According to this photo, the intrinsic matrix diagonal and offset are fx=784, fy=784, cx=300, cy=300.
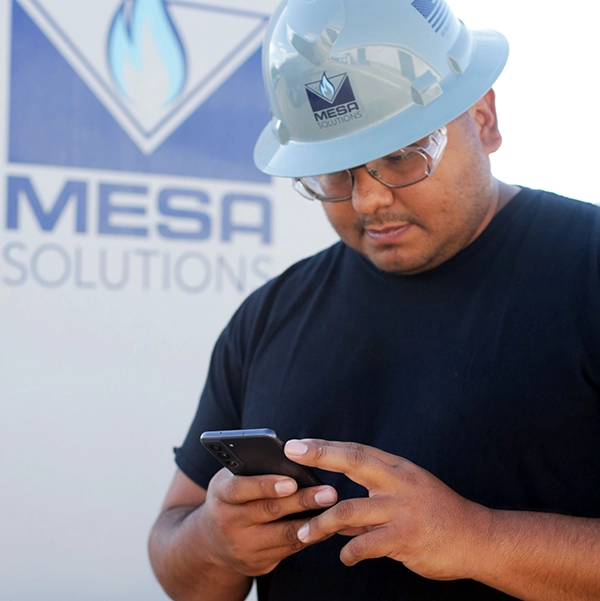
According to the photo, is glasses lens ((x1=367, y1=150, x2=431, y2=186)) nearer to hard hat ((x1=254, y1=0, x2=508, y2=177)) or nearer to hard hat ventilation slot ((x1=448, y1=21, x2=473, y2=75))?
hard hat ((x1=254, y1=0, x2=508, y2=177))

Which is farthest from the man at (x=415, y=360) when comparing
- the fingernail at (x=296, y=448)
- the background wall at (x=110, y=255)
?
the background wall at (x=110, y=255)

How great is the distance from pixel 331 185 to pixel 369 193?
12cm

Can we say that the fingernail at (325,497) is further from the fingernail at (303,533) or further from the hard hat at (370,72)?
the hard hat at (370,72)

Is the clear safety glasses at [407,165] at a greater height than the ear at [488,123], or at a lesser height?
lesser

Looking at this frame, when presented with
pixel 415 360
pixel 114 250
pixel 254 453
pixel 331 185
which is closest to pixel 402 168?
pixel 331 185

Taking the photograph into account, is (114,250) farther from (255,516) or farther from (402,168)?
(255,516)

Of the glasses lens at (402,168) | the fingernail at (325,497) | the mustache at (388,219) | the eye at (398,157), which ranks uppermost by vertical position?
the eye at (398,157)

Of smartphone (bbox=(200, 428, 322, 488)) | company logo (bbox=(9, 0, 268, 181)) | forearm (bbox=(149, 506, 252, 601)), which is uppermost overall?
company logo (bbox=(9, 0, 268, 181))

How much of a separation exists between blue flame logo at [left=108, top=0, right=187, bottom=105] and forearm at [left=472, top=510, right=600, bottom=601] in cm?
235

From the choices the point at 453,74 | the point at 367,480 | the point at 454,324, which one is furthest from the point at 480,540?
the point at 453,74

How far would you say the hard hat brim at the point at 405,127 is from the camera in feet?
4.54

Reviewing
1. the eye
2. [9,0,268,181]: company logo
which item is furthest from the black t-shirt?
[9,0,268,181]: company logo

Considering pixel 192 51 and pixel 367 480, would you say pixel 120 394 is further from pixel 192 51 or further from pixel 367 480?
pixel 367 480

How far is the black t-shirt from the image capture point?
4.20 feet
